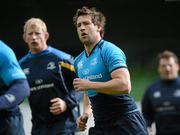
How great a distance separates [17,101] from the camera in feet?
10.8

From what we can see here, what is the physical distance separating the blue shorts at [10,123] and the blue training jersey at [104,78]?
0.54m

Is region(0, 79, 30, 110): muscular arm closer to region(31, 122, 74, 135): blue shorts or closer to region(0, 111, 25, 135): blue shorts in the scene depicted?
region(0, 111, 25, 135): blue shorts

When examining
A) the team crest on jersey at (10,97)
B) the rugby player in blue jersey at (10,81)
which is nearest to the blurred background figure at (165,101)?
the rugby player in blue jersey at (10,81)

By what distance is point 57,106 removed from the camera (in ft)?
16.4

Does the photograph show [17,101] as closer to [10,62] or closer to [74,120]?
[10,62]

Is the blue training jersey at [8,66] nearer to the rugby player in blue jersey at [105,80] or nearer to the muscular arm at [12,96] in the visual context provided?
the muscular arm at [12,96]

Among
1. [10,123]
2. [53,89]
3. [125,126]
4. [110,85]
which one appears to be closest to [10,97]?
[10,123]

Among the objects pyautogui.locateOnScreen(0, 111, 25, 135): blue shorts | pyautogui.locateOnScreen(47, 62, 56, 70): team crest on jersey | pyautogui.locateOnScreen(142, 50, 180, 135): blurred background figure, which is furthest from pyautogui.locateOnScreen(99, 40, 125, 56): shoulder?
pyautogui.locateOnScreen(142, 50, 180, 135): blurred background figure

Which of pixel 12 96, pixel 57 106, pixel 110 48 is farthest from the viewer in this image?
pixel 57 106

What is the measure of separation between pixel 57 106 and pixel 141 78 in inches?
173

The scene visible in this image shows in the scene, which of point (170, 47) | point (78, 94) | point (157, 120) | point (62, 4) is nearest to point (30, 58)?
point (78, 94)

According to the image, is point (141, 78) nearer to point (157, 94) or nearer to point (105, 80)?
point (157, 94)

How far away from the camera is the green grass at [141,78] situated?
9.01 metres

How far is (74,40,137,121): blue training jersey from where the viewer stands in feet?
13.0
